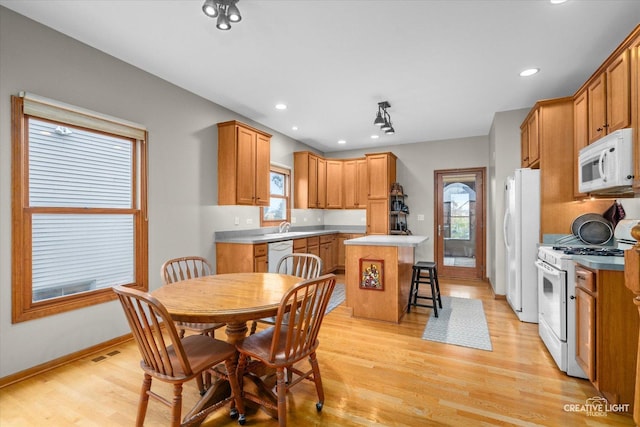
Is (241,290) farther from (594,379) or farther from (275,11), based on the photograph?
(594,379)

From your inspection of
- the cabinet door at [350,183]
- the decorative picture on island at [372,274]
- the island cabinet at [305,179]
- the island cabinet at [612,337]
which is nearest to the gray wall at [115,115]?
the island cabinet at [305,179]

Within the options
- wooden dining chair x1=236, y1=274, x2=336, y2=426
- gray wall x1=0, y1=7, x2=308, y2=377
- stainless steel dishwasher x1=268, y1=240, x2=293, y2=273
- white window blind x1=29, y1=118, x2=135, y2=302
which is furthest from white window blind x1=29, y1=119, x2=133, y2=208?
wooden dining chair x1=236, y1=274, x2=336, y2=426

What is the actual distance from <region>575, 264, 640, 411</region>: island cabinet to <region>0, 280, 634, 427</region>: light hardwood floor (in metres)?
0.16

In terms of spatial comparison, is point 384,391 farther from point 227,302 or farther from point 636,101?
point 636,101

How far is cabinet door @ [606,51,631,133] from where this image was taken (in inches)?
88.7

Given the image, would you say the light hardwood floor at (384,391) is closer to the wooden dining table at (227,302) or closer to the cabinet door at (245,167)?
the wooden dining table at (227,302)

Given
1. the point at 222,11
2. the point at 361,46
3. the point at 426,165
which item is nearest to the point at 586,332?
the point at 361,46

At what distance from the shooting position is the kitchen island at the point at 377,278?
3.46 m

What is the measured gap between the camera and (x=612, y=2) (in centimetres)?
214

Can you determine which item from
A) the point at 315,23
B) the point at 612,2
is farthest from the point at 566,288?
the point at 315,23

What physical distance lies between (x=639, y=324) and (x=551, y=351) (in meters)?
0.86

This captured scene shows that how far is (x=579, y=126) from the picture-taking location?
10.2ft

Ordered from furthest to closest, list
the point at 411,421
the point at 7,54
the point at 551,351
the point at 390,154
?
the point at 390,154 → the point at 551,351 → the point at 7,54 → the point at 411,421

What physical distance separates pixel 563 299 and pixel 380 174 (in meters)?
3.94
